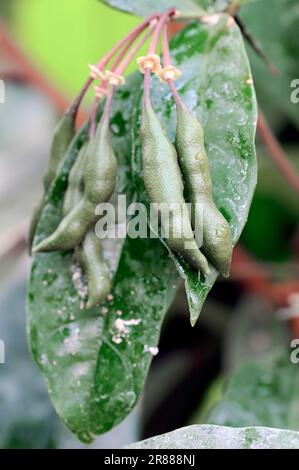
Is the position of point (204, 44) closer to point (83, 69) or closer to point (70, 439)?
point (70, 439)

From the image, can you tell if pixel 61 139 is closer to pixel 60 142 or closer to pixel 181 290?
pixel 60 142

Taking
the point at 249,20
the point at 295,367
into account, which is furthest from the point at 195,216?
the point at 249,20

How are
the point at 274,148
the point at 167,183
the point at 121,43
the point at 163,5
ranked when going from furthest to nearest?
the point at 274,148
the point at 163,5
the point at 121,43
the point at 167,183

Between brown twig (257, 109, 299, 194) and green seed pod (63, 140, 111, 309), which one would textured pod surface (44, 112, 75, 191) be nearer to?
green seed pod (63, 140, 111, 309)

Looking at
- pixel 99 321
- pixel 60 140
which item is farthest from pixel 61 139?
pixel 99 321

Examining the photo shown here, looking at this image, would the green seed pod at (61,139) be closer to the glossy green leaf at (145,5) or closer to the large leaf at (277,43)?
the glossy green leaf at (145,5)

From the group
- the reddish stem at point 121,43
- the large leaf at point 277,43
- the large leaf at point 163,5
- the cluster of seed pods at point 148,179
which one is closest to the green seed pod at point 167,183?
the cluster of seed pods at point 148,179

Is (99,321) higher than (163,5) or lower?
lower

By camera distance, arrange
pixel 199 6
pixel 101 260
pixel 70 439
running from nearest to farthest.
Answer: pixel 101 260 → pixel 199 6 → pixel 70 439
